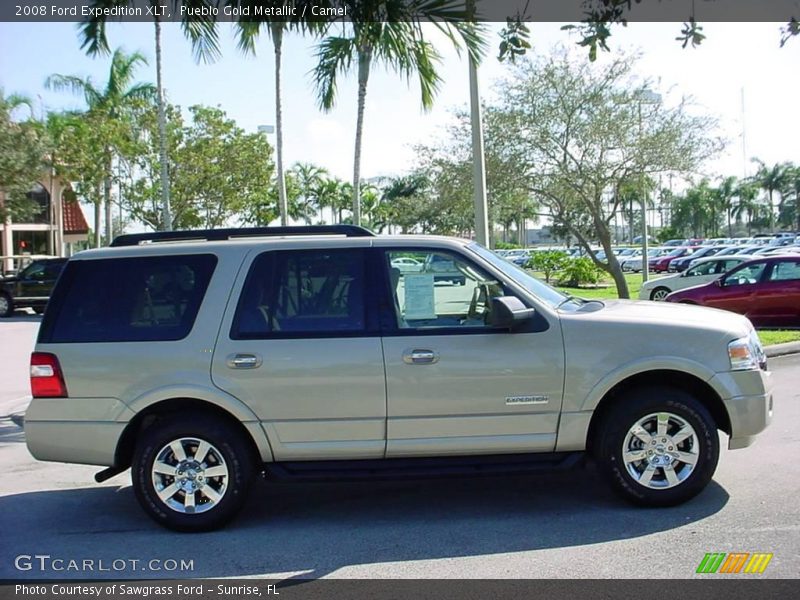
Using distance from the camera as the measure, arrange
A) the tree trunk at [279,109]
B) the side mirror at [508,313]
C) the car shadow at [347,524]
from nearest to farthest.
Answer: the car shadow at [347,524], the side mirror at [508,313], the tree trunk at [279,109]

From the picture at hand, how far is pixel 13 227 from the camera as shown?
151 feet

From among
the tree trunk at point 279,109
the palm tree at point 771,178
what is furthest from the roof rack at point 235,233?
the palm tree at point 771,178

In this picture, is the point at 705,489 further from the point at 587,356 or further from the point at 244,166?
the point at 244,166

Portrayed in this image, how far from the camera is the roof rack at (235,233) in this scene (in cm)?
606

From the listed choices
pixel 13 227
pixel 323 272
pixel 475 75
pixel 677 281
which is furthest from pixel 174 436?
pixel 13 227

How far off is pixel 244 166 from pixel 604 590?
26.4 metres

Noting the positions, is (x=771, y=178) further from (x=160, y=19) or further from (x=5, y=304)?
(x=160, y=19)

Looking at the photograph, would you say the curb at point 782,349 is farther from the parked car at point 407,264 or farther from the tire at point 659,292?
the parked car at point 407,264

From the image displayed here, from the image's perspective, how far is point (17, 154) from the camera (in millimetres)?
26359

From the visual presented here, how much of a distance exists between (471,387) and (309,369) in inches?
42.3

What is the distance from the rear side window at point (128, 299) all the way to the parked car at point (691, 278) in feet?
57.2

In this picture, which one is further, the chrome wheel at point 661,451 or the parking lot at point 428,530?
the chrome wheel at point 661,451

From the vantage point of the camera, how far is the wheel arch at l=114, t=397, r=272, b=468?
18.4 ft

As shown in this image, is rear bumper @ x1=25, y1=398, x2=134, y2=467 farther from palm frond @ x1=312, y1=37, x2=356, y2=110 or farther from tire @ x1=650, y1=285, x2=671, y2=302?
tire @ x1=650, y1=285, x2=671, y2=302
